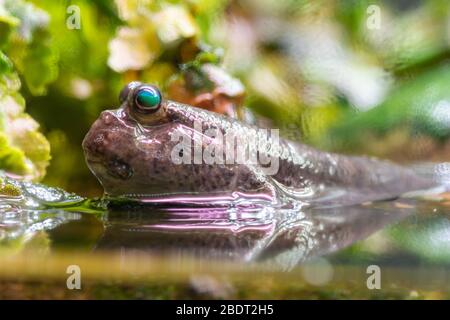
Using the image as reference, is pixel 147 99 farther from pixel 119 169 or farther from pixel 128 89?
pixel 119 169

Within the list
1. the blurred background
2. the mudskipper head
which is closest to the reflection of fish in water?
the mudskipper head

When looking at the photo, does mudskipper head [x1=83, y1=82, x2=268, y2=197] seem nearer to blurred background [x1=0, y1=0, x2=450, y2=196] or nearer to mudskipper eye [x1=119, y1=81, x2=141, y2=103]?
mudskipper eye [x1=119, y1=81, x2=141, y2=103]

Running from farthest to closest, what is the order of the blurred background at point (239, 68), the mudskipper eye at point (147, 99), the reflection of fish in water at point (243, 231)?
the blurred background at point (239, 68)
the mudskipper eye at point (147, 99)
the reflection of fish in water at point (243, 231)

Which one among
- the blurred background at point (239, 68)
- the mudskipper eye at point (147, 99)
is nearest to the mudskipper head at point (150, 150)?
the mudskipper eye at point (147, 99)

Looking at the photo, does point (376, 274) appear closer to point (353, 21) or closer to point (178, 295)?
point (178, 295)

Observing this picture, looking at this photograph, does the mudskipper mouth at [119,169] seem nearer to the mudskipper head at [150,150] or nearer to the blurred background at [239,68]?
the mudskipper head at [150,150]

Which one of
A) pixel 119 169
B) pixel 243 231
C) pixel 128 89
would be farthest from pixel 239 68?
pixel 243 231

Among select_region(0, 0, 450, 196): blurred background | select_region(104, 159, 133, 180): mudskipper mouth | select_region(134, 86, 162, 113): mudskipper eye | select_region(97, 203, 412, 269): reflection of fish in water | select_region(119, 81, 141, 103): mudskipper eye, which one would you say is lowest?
select_region(97, 203, 412, 269): reflection of fish in water

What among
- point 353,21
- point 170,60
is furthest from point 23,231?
point 353,21
